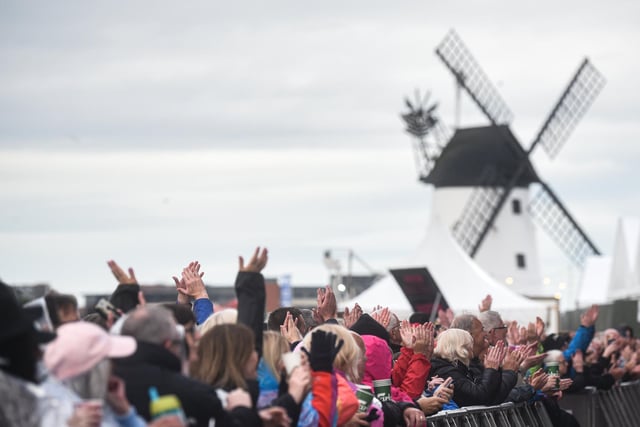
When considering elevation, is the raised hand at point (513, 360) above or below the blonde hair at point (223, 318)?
below

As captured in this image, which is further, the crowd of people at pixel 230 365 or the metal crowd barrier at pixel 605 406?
the metal crowd barrier at pixel 605 406

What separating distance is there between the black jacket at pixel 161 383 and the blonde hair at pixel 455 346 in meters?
5.46

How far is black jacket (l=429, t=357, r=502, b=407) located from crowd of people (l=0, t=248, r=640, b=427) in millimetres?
13

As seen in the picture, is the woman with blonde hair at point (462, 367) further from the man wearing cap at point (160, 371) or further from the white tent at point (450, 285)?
the white tent at point (450, 285)

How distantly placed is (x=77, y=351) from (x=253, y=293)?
2112 millimetres

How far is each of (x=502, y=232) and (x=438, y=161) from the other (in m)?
4.43

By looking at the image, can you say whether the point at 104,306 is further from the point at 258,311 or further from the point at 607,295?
the point at 607,295

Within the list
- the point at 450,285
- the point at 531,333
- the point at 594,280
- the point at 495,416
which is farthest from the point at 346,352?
the point at 594,280

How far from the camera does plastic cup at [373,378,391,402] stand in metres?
11.0

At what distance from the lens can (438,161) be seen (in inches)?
2386

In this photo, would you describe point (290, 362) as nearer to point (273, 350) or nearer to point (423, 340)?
point (273, 350)

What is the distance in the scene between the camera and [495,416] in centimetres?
1342

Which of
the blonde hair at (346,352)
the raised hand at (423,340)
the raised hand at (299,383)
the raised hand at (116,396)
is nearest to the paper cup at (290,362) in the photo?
the raised hand at (299,383)

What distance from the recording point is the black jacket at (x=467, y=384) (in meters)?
12.4
